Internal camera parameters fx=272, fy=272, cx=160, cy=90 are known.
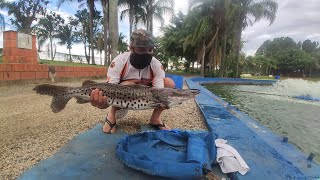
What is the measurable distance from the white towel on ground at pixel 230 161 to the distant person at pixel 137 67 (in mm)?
1233

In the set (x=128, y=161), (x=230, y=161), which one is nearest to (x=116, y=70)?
(x=128, y=161)

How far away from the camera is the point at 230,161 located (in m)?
2.27

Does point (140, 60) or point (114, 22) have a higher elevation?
point (114, 22)

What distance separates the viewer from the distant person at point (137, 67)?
→ 3116mm

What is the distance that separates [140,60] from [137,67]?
0.13 metres

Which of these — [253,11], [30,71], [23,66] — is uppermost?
[253,11]

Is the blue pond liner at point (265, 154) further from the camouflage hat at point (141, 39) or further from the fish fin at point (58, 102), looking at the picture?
the fish fin at point (58, 102)

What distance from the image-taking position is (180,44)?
3578 cm

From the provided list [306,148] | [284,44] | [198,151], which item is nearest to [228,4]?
[306,148]

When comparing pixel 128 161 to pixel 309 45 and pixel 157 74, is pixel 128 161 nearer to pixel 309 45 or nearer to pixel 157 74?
pixel 157 74

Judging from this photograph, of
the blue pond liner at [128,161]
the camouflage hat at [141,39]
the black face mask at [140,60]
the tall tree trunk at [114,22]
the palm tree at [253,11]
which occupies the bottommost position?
the blue pond liner at [128,161]

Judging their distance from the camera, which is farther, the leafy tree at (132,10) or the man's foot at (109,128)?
the leafy tree at (132,10)

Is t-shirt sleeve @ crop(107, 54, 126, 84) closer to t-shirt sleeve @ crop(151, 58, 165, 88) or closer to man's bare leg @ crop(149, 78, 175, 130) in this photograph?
t-shirt sleeve @ crop(151, 58, 165, 88)

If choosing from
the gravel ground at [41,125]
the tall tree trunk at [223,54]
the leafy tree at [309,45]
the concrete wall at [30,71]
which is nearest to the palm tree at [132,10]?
the tall tree trunk at [223,54]
